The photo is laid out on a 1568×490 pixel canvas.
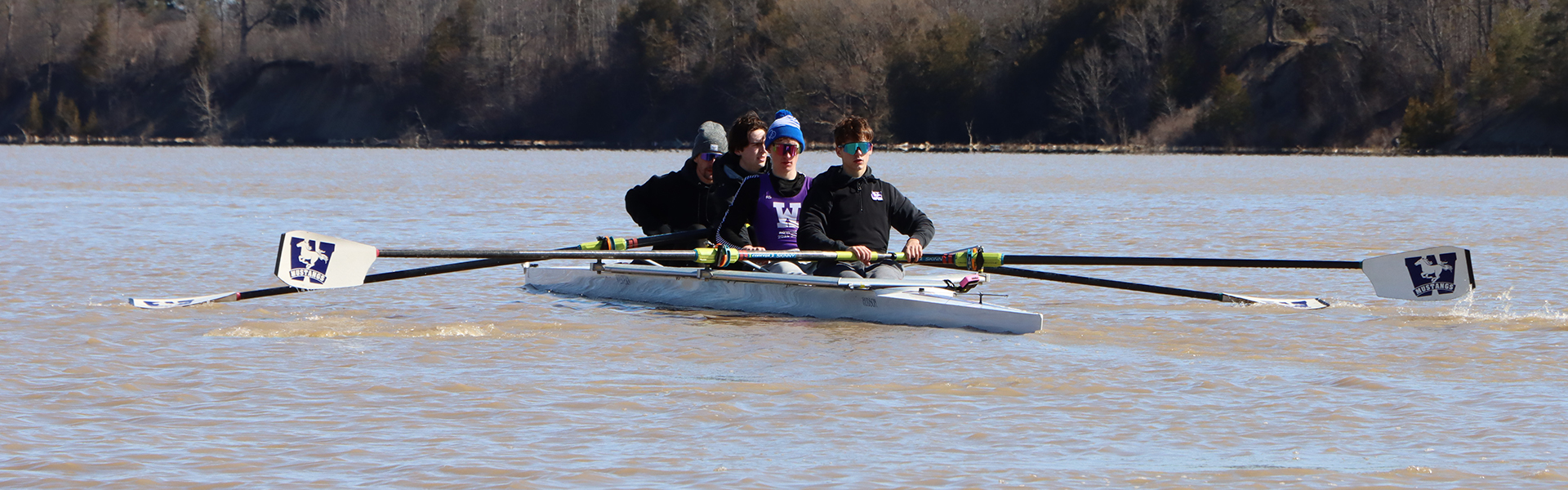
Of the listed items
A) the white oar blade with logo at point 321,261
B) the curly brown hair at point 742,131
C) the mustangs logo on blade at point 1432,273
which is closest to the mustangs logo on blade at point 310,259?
the white oar blade with logo at point 321,261

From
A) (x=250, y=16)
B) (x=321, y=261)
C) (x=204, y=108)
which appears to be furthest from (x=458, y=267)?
(x=250, y=16)

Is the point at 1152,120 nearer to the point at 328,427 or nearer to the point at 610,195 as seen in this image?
the point at 610,195

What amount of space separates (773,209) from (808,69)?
68666 mm

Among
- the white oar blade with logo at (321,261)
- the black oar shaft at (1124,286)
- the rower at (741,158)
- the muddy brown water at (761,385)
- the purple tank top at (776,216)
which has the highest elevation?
the rower at (741,158)

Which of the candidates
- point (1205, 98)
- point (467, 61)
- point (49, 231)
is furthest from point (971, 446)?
point (467, 61)

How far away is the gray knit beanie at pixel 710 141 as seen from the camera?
1091cm

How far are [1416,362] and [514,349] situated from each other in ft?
15.0

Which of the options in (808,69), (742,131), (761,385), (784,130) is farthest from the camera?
(808,69)

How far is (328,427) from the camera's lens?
21.2 feet

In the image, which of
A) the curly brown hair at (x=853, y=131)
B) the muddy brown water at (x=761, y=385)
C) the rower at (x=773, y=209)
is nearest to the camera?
the muddy brown water at (x=761, y=385)

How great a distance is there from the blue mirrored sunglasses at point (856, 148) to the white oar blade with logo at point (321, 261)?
284 centimetres

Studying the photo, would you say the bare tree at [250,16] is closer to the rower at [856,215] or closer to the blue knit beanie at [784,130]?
the blue knit beanie at [784,130]

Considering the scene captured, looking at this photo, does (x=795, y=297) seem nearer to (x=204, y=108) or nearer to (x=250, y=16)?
(x=204, y=108)

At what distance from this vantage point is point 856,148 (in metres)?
9.45
